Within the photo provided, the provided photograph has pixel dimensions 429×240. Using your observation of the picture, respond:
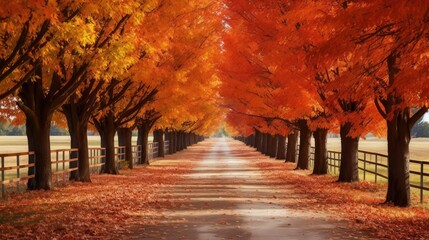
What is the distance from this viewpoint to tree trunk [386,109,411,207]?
48.0ft

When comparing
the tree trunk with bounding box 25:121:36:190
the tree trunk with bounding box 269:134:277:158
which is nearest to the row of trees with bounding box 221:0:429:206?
the tree trunk with bounding box 25:121:36:190

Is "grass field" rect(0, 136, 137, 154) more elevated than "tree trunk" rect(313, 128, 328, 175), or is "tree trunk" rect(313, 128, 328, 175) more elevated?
"tree trunk" rect(313, 128, 328, 175)

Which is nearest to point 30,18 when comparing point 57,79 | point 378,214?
point 57,79

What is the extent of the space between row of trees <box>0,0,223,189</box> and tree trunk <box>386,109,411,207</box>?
7.45 metres

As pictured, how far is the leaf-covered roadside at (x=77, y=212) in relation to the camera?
9.94 m

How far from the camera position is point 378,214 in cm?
1263

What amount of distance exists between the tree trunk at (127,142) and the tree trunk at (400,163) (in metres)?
20.9

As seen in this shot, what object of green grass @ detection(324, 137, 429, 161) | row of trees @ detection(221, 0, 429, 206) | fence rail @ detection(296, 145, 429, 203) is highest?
row of trees @ detection(221, 0, 429, 206)

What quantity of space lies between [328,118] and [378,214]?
463 inches

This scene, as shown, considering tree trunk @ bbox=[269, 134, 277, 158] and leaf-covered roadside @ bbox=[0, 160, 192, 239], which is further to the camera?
tree trunk @ bbox=[269, 134, 277, 158]

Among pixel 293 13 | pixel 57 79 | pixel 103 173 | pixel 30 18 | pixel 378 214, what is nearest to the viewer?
pixel 30 18

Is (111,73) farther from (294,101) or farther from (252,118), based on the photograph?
(252,118)

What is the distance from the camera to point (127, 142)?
112 feet

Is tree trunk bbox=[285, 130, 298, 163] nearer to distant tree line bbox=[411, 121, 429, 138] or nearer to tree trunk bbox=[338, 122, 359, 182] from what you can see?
tree trunk bbox=[338, 122, 359, 182]
